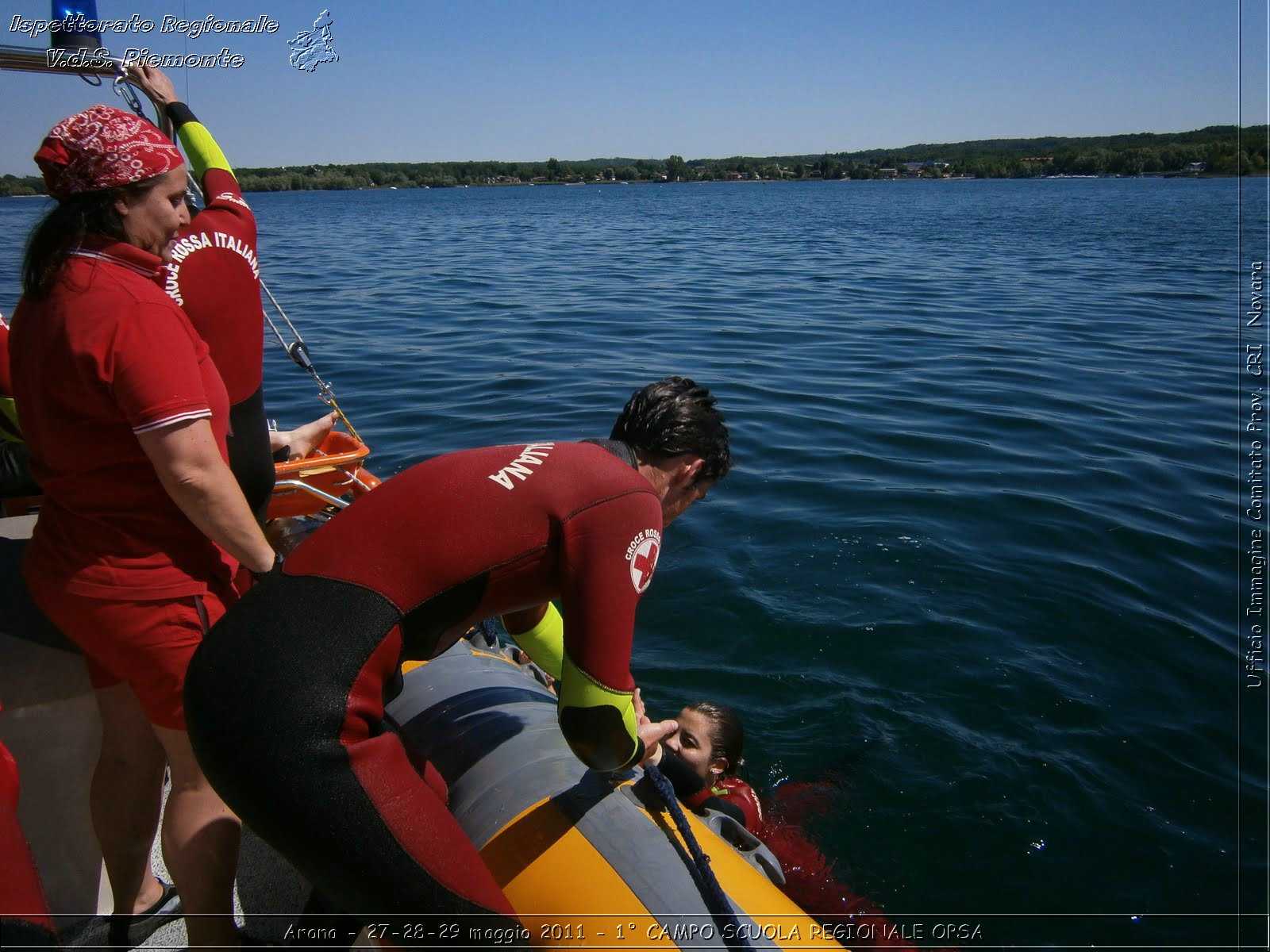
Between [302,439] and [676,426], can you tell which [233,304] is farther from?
[302,439]

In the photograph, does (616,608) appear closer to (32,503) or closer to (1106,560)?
(32,503)

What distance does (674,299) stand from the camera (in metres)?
15.5

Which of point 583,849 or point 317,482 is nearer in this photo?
point 583,849

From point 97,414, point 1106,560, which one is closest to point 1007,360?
point 1106,560

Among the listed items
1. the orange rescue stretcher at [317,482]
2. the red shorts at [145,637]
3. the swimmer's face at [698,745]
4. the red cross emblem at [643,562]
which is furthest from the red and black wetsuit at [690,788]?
the orange rescue stretcher at [317,482]

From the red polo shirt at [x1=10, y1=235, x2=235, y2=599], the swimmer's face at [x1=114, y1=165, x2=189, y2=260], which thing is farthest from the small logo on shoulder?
the swimmer's face at [x1=114, y1=165, x2=189, y2=260]

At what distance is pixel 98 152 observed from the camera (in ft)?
6.23

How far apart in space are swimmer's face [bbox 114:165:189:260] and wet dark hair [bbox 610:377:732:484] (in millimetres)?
1173

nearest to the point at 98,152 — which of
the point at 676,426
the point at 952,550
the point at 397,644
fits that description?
the point at 397,644

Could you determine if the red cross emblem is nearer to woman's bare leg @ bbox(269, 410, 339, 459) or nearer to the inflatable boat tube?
the inflatable boat tube

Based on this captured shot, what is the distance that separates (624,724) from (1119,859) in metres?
2.88

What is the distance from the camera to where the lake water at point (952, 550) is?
3738mm

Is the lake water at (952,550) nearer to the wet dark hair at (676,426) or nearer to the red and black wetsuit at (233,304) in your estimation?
the wet dark hair at (676,426)

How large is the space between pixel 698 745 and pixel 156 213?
2865mm
